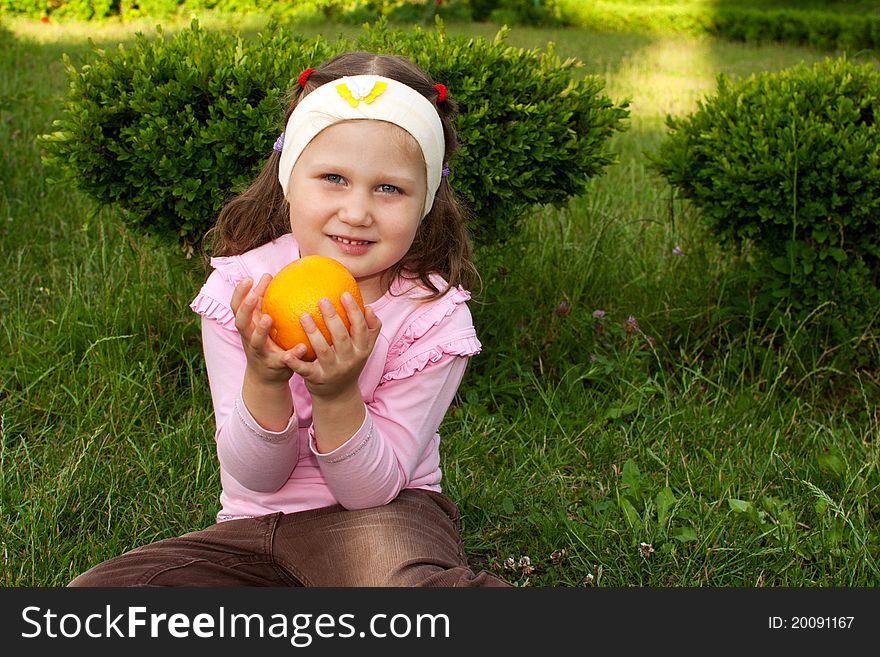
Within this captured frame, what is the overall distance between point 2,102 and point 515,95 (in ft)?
13.7

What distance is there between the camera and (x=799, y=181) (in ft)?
13.1

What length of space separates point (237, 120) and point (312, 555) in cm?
182

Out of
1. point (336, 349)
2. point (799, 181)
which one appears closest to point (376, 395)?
point (336, 349)

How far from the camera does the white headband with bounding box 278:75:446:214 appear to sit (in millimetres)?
2277

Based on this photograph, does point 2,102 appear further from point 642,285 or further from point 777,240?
point 777,240

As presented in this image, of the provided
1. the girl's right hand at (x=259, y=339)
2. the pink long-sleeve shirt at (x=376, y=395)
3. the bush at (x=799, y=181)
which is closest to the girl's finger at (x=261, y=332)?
the girl's right hand at (x=259, y=339)

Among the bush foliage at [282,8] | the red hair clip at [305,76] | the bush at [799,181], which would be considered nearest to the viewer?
the red hair clip at [305,76]

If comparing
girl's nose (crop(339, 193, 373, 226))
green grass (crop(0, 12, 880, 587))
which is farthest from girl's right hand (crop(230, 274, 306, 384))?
green grass (crop(0, 12, 880, 587))

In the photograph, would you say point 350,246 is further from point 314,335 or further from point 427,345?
point 314,335

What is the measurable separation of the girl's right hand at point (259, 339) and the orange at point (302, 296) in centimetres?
2

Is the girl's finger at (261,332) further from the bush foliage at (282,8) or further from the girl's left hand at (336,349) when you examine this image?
the bush foliage at (282,8)

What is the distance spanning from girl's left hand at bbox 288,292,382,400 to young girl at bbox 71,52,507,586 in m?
0.04

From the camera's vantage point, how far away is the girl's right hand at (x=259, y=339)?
1.97 meters

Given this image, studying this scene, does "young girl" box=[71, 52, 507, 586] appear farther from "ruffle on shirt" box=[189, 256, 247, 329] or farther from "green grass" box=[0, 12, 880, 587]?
"green grass" box=[0, 12, 880, 587]
